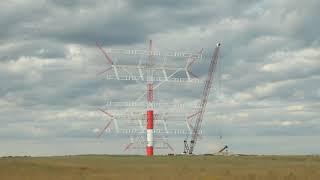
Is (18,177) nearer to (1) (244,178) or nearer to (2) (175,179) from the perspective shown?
(2) (175,179)

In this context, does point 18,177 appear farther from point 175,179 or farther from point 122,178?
point 175,179

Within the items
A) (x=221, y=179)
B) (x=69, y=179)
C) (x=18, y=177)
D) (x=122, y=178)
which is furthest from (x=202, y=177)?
(x=18, y=177)

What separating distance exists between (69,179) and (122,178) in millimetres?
6922

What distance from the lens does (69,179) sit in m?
83.9

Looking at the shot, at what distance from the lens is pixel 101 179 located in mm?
84625

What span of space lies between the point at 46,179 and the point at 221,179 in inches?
891

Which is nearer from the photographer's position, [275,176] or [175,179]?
[175,179]

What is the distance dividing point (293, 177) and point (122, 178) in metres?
22.7

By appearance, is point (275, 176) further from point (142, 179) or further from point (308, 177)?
point (142, 179)

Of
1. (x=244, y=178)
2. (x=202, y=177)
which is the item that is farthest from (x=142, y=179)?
(x=244, y=178)

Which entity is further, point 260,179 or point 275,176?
point 275,176

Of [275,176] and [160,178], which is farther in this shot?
[275,176]

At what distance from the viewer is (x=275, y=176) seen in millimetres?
90938

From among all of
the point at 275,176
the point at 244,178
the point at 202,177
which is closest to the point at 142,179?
the point at 202,177
